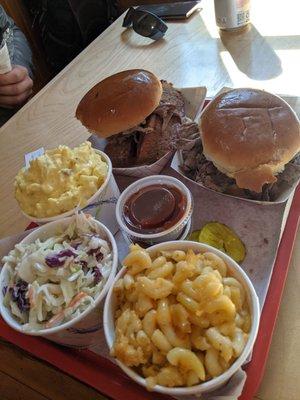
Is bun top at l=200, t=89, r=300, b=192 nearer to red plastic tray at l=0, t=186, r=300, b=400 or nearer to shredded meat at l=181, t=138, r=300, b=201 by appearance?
shredded meat at l=181, t=138, r=300, b=201

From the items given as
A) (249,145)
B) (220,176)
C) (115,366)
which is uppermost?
(249,145)

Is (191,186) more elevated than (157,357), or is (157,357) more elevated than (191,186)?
(157,357)

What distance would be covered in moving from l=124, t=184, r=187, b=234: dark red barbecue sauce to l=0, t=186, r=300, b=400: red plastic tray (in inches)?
11.7

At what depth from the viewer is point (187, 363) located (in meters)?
0.75

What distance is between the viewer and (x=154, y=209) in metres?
1.10

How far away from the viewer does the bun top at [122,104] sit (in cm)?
134

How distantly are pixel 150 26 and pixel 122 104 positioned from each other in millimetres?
962

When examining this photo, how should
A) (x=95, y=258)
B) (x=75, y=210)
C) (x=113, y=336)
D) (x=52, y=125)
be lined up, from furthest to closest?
1. (x=52, y=125)
2. (x=75, y=210)
3. (x=95, y=258)
4. (x=113, y=336)

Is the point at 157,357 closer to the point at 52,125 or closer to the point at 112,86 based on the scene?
the point at 112,86

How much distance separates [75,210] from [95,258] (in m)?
0.18

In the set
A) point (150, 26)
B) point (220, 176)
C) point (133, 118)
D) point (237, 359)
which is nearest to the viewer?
point (237, 359)

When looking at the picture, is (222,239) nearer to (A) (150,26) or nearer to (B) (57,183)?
(B) (57,183)

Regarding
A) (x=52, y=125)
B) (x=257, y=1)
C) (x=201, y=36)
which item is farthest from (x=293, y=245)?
(x=257, y=1)

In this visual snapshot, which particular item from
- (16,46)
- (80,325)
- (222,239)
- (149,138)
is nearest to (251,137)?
(222,239)
